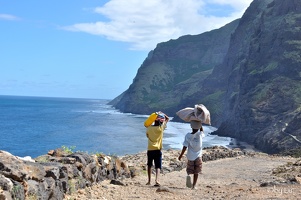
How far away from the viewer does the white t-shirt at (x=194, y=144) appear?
10406 mm

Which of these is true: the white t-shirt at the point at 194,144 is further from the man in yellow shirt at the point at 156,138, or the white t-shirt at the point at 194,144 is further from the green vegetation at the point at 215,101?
the green vegetation at the point at 215,101

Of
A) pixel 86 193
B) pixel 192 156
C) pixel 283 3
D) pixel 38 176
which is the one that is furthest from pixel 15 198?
pixel 283 3

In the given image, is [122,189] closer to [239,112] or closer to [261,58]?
[239,112]

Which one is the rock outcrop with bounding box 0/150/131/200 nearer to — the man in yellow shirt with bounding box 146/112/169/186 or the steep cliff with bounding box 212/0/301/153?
the man in yellow shirt with bounding box 146/112/169/186

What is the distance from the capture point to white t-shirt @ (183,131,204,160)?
10.4 meters

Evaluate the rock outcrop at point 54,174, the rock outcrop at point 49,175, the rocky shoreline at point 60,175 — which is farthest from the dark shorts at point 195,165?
the rock outcrop at point 49,175

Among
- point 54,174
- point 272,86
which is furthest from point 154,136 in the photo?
point 272,86

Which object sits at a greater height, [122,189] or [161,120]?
[161,120]

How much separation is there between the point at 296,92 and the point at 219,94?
64.2 metres

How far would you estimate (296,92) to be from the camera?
2763 inches

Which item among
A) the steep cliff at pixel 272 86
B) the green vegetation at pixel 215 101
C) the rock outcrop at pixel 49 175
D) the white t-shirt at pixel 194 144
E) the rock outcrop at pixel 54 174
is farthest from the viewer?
the green vegetation at pixel 215 101

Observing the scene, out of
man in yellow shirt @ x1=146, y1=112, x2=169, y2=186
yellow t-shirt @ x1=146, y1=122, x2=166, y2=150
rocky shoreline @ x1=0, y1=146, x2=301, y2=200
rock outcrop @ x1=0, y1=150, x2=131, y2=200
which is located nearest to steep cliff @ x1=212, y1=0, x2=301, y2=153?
rocky shoreline @ x1=0, y1=146, x2=301, y2=200

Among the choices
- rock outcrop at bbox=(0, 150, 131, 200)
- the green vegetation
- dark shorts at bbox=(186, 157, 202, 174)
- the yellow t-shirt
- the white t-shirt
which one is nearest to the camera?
rock outcrop at bbox=(0, 150, 131, 200)

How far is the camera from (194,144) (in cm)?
1041
